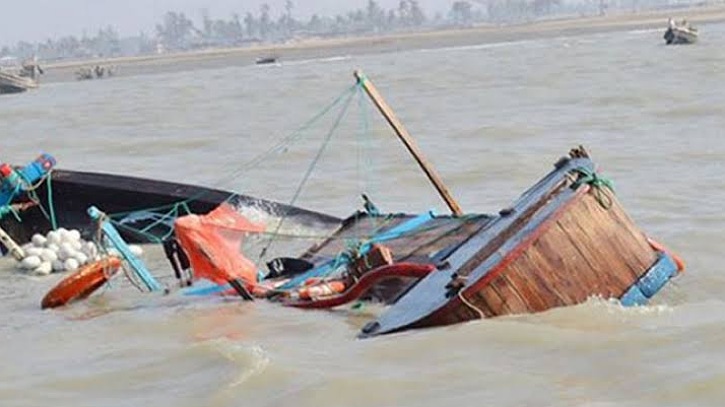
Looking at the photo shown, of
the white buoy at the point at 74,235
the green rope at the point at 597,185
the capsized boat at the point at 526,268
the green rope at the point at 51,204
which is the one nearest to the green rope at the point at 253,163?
the white buoy at the point at 74,235

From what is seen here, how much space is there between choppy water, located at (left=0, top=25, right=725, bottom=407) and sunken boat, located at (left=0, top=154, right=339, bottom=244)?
1.43 feet

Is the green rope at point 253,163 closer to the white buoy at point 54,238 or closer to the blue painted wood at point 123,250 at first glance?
the white buoy at point 54,238

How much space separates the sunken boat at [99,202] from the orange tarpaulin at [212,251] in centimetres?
224

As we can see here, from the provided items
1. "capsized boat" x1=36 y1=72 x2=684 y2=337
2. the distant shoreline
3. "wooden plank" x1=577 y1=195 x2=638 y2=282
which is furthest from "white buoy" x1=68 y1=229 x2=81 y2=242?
the distant shoreline

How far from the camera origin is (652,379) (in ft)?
21.7

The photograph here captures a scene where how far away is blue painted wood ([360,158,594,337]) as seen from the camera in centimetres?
755

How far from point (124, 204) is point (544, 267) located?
6.46 m

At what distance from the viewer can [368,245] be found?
9547 mm

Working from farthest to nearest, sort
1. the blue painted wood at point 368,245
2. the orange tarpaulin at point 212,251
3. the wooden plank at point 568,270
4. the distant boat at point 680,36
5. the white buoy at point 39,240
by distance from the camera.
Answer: the distant boat at point 680,36 < the white buoy at point 39,240 < the blue painted wood at point 368,245 < the orange tarpaulin at point 212,251 < the wooden plank at point 568,270

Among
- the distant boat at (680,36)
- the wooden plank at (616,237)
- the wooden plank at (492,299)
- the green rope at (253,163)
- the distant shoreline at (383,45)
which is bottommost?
the distant shoreline at (383,45)

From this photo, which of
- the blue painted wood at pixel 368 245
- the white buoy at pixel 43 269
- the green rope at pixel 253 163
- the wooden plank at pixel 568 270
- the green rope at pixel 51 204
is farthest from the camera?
the green rope at pixel 51 204

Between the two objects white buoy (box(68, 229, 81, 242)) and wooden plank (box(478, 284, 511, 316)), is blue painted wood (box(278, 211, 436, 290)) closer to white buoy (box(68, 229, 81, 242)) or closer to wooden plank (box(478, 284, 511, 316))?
wooden plank (box(478, 284, 511, 316))

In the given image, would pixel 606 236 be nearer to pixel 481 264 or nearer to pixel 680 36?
pixel 481 264

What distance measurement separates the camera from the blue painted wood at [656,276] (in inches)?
308
